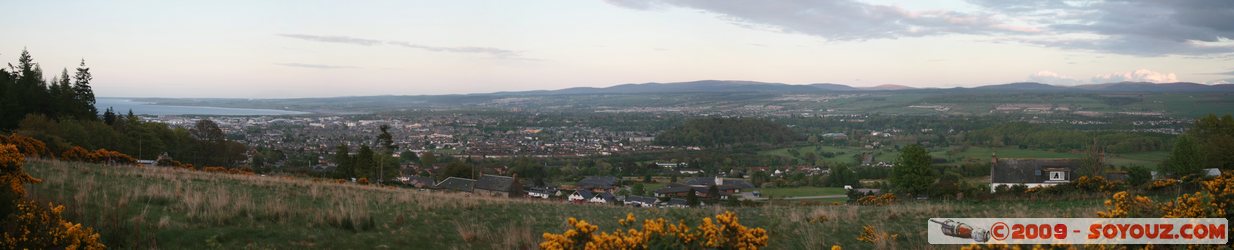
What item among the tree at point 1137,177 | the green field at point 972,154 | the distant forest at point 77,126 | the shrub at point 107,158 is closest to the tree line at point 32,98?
the distant forest at point 77,126

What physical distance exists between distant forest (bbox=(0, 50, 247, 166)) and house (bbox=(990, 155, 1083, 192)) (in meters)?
41.0

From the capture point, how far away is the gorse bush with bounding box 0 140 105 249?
5.08 metres

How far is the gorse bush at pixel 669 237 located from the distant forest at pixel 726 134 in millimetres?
91941

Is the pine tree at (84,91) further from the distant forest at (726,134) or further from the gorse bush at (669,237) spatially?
the distant forest at (726,134)

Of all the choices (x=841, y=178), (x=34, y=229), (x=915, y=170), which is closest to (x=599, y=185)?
(x=841, y=178)

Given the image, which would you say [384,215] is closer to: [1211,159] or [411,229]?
[411,229]

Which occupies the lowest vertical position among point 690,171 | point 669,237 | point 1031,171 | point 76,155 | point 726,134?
point 690,171

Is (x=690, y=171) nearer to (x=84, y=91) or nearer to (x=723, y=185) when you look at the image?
(x=723, y=185)

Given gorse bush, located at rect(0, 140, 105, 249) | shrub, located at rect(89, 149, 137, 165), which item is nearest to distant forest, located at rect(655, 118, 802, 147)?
shrub, located at rect(89, 149, 137, 165)

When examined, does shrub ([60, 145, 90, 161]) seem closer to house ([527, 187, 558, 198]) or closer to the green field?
house ([527, 187, 558, 198])

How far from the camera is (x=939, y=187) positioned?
26141 millimetres

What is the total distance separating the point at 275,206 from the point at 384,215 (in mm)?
1408

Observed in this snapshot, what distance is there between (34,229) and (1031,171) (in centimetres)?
4171

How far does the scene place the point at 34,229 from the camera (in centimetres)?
533
